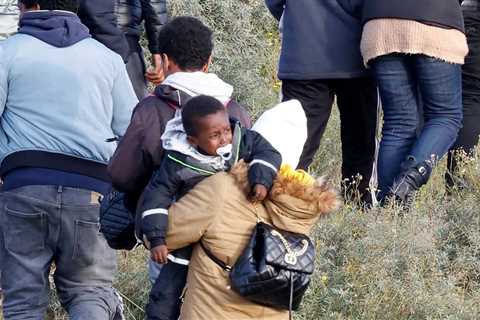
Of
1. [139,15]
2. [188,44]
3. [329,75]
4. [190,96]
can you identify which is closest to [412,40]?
[329,75]

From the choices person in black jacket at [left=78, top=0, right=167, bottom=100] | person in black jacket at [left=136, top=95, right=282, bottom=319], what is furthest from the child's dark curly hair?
person in black jacket at [left=78, top=0, right=167, bottom=100]

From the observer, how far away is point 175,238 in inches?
165

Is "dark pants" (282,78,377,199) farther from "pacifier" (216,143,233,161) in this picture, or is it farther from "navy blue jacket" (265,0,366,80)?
"pacifier" (216,143,233,161)

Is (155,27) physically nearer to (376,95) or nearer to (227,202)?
(376,95)

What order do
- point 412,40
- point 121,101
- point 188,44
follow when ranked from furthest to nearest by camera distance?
point 412,40, point 121,101, point 188,44

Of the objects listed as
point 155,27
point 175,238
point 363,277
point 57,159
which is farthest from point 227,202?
point 155,27

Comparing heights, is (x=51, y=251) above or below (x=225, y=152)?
below

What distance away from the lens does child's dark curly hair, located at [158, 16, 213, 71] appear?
4555 mm

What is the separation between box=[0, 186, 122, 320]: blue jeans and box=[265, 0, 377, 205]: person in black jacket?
2.07m

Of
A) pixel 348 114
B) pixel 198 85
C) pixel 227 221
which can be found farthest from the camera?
pixel 348 114

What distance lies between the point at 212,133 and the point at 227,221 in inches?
12.2

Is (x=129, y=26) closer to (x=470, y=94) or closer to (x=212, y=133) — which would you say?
(x=470, y=94)

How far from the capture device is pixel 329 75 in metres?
6.79

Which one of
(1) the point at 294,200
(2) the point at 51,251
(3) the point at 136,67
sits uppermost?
(1) the point at 294,200
